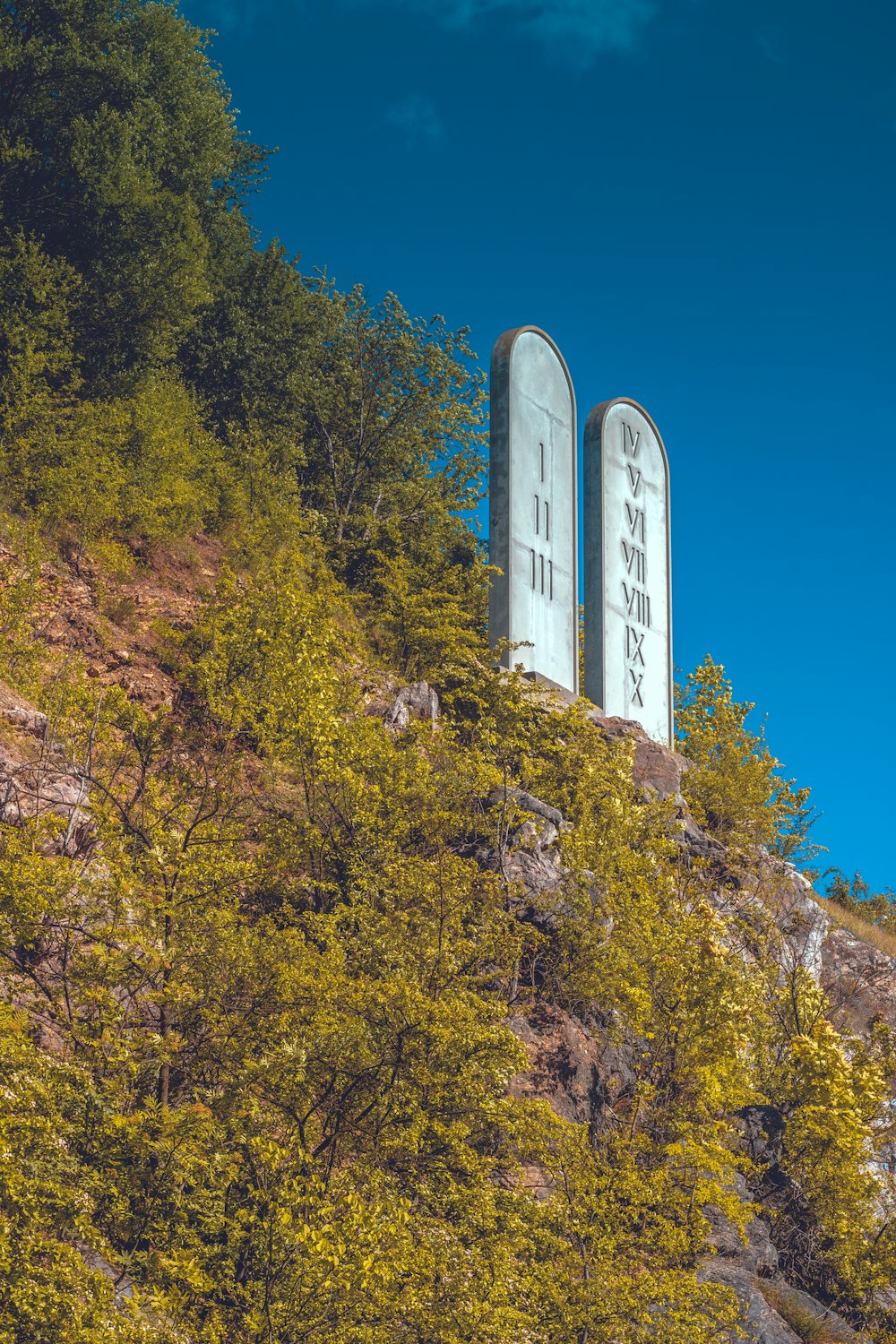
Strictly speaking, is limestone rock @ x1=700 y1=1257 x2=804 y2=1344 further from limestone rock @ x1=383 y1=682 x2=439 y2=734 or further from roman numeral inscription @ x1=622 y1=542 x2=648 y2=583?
roman numeral inscription @ x1=622 y1=542 x2=648 y2=583

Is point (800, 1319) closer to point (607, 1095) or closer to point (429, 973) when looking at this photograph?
point (607, 1095)

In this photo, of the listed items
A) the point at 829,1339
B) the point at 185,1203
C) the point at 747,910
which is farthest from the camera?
the point at 747,910

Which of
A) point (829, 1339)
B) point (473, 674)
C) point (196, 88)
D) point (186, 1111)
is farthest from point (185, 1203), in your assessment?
point (196, 88)

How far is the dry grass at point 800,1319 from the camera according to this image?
19.8 meters

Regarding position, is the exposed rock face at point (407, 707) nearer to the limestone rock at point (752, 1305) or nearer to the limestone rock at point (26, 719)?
the limestone rock at point (26, 719)

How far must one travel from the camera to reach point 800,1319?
19875mm

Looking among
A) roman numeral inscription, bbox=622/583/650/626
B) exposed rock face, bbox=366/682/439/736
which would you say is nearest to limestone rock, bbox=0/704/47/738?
exposed rock face, bbox=366/682/439/736

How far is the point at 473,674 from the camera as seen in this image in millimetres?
28516

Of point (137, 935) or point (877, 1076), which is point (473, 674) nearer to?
point (877, 1076)

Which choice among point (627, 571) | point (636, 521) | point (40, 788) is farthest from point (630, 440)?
point (40, 788)

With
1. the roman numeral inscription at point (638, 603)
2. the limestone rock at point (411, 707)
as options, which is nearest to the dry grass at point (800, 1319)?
the limestone rock at point (411, 707)

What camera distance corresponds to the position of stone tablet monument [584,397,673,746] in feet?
114

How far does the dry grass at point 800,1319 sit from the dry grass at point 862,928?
15.9 meters

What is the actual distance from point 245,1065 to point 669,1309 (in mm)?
5927
